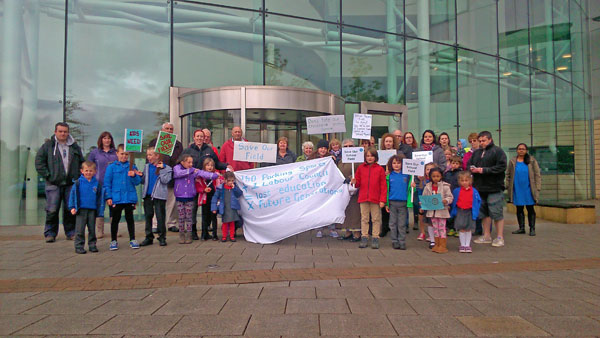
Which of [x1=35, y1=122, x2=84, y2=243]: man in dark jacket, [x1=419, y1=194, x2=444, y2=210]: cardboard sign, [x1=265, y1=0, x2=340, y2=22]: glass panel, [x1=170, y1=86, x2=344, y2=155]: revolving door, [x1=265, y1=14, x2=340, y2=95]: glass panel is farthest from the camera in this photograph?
[x1=265, y1=0, x2=340, y2=22]: glass panel

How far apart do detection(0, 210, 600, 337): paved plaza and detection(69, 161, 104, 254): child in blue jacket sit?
0.94 ft

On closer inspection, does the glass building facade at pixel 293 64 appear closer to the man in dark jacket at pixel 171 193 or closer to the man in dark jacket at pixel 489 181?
the man in dark jacket at pixel 171 193

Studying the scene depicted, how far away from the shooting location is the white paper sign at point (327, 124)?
901 centimetres

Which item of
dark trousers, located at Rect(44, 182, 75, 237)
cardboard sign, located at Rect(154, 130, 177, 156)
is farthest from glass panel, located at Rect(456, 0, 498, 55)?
dark trousers, located at Rect(44, 182, 75, 237)

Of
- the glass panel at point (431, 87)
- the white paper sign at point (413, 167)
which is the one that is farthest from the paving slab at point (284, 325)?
the glass panel at point (431, 87)

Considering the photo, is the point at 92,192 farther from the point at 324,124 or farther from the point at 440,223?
the point at 440,223

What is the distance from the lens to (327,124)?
915 centimetres

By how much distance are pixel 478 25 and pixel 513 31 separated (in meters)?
2.17

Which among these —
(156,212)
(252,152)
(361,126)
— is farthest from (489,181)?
(156,212)

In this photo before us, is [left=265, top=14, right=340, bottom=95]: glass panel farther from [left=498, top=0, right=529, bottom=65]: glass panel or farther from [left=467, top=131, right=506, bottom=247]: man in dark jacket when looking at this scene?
[left=498, top=0, right=529, bottom=65]: glass panel

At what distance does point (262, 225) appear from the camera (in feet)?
24.9

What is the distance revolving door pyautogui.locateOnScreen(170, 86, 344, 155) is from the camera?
11.5m

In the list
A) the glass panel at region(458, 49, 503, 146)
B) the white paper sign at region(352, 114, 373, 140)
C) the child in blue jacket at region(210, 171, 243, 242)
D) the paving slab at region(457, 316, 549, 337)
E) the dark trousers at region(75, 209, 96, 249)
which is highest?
the glass panel at region(458, 49, 503, 146)

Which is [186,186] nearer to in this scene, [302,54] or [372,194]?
[372,194]
